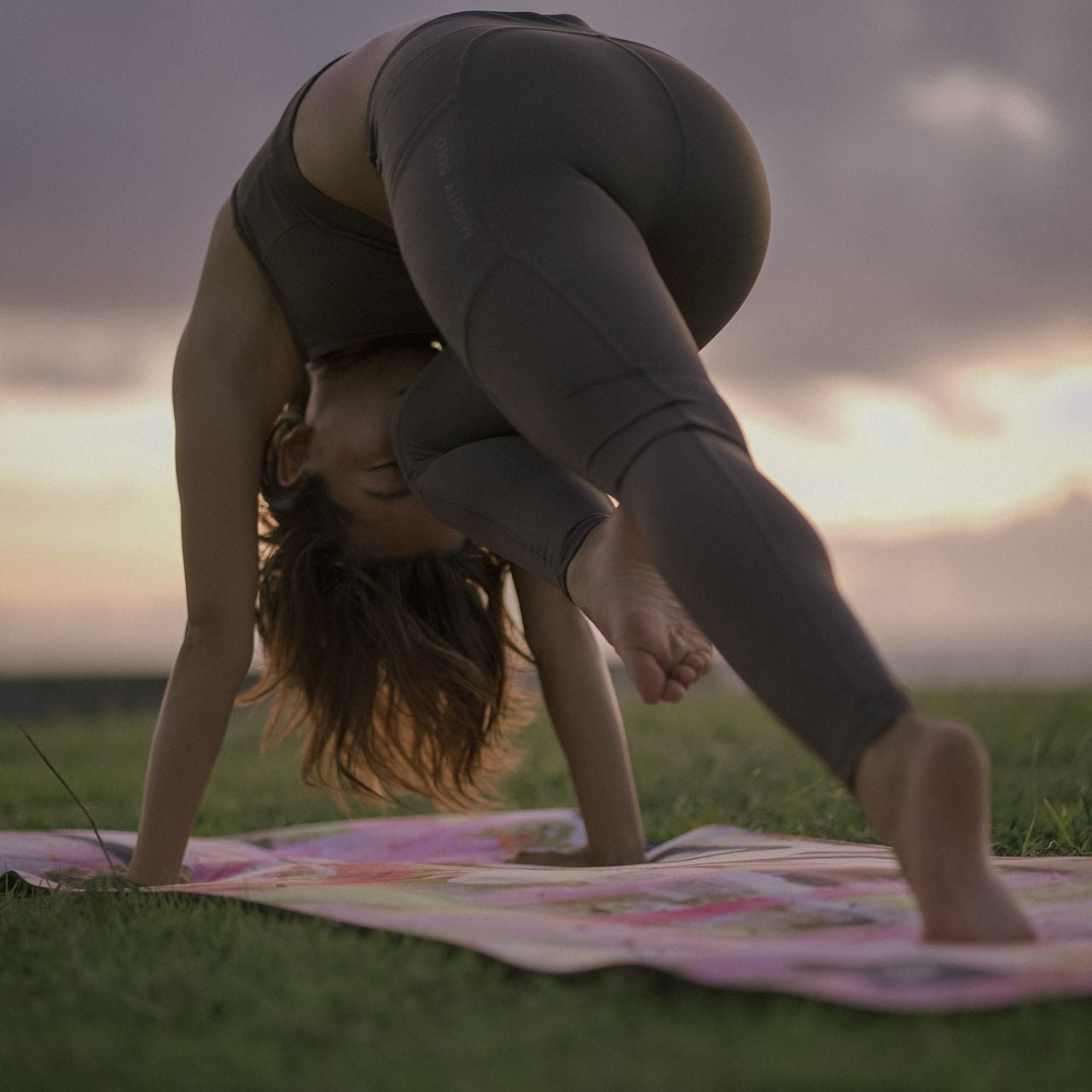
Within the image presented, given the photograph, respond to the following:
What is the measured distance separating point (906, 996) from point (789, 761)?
265 centimetres

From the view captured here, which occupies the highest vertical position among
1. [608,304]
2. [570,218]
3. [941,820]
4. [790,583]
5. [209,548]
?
[570,218]

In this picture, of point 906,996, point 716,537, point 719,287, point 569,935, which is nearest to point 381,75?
point 719,287

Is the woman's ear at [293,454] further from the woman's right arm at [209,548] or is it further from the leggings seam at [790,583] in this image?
the leggings seam at [790,583]

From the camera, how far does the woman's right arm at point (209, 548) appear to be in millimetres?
2094

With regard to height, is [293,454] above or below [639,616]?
above

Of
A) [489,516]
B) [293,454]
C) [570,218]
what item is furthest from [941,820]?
[293,454]

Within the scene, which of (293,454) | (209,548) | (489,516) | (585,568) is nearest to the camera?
(585,568)

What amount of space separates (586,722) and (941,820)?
4.47ft

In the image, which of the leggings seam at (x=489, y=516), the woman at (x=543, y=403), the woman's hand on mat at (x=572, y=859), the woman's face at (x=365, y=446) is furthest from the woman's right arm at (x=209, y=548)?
the woman's hand on mat at (x=572, y=859)

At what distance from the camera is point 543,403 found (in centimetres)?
137

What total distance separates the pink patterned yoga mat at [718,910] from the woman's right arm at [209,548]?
8.4 inches

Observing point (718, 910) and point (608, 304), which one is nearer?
point (608, 304)

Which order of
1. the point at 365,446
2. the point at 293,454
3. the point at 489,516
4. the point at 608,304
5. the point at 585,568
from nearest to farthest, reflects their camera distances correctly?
the point at 608,304 → the point at 585,568 → the point at 489,516 → the point at 365,446 → the point at 293,454

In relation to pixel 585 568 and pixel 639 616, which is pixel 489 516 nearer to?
pixel 585 568
